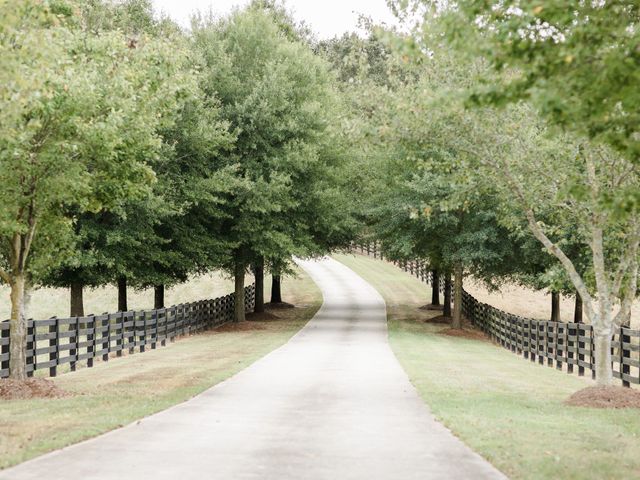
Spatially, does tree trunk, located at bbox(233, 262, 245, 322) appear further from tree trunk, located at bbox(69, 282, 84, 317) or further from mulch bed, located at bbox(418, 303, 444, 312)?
mulch bed, located at bbox(418, 303, 444, 312)

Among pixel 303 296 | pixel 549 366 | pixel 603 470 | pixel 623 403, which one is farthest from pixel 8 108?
pixel 303 296

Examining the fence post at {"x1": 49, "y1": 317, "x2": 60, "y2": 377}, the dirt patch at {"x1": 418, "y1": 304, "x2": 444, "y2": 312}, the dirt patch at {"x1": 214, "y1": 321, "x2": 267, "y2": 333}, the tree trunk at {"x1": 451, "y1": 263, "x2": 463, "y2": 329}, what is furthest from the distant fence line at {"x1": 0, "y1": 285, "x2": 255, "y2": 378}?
the dirt patch at {"x1": 418, "y1": 304, "x2": 444, "y2": 312}

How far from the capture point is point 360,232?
4316 cm

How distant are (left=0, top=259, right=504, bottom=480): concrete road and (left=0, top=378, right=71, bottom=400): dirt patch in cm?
298

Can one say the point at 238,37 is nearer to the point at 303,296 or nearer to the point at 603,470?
the point at 303,296

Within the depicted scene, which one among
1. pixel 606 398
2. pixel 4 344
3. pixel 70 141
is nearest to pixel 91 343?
pixel 4 344

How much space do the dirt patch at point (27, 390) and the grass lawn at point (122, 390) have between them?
0.41 m

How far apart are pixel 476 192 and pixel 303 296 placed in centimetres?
3970

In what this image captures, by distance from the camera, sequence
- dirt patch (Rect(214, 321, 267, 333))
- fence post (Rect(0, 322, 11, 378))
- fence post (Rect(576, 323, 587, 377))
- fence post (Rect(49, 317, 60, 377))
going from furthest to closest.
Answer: dirt patch (Rect(214, 321, 267, 333)) < fence post (Rect(576, 323, 587, 377)) < fence post (Rect(49, 317, 60, 377)) < fence post (Rect(0, 322, 11, 378))

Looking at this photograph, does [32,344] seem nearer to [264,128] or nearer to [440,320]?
[264,128]

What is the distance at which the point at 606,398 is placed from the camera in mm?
14438

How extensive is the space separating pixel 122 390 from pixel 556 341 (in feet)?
47.4

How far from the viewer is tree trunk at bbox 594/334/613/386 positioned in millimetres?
15000

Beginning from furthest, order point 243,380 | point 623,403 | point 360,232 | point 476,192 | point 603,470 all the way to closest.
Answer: point 360,232 < point 243,380 < point 476,192 < point 623,403 < point 603,470
